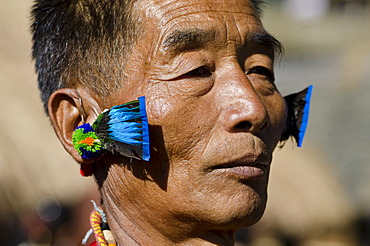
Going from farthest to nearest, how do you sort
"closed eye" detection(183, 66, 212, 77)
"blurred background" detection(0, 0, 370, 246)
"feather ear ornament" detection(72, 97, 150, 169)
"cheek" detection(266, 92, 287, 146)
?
"blurred background" detection(0, 0, 370, 246), "cheek" detection(266, 92, 287, 146), "closed eye" detection(183, 66, 212, 77), "feather ear ornament" detection(72, 97, 150, 169)

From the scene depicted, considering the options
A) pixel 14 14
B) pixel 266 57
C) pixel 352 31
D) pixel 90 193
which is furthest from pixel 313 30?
pixel 266 57

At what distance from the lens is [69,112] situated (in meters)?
3.00

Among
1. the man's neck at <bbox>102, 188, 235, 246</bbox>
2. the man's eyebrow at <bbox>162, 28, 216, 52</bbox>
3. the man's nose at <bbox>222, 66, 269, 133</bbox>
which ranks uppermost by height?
the man's eyebrow at <bbox>162, 28, 216, 52</bbox>

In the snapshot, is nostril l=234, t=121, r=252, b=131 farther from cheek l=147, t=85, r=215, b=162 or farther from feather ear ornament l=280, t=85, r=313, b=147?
feather ear ornament l=280, t=85, r=313, b=147

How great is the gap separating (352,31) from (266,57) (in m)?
15.8

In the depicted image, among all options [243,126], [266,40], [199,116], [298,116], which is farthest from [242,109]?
[298,116]

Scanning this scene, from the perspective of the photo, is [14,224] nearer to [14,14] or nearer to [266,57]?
[14,14]

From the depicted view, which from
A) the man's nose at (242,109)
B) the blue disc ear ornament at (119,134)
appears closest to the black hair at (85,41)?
the blue disc ear ornament at (119,134)

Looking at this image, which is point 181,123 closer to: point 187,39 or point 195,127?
point 195,127

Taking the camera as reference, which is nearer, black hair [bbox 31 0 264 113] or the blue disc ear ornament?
the blue disc ear ornament

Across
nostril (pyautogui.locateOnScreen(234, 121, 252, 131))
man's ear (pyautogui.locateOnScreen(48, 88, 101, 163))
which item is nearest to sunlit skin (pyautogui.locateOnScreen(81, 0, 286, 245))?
nostril (pyautogui.locateOnScreen(234, 121, 252, 131))

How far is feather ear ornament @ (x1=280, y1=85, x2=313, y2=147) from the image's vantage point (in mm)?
3223

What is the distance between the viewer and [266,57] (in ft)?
9.81

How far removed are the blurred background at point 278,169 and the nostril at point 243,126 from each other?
1100mm
